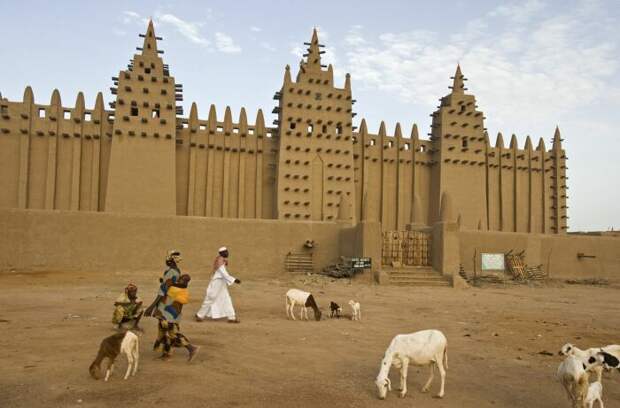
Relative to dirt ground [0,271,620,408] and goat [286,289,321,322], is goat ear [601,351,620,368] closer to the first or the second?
dirt ground [0,271,620,408]

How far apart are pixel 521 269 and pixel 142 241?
15.1 metres

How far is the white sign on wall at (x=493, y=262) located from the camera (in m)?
22.4

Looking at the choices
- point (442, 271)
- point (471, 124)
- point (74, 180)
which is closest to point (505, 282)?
point (442, 271)

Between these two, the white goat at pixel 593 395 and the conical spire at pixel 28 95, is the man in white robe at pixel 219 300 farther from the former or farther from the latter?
the conical spire at pixel 28 95

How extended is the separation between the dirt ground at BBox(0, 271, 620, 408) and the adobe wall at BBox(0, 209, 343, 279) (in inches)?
129

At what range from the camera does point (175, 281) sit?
7.30m

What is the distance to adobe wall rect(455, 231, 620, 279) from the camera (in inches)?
877

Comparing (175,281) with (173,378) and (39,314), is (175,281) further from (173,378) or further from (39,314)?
(39,314)

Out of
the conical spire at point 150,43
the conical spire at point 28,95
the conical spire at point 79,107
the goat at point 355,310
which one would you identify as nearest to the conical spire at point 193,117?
the conical spire at point 150,43

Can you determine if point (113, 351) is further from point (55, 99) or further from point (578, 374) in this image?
point (55, 99)

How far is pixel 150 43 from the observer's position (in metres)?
27.0

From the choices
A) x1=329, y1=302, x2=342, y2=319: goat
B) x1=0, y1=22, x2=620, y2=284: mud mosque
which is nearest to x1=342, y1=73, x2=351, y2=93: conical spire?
x1=0, y1=22, x2=620, y2=284: mud mosque

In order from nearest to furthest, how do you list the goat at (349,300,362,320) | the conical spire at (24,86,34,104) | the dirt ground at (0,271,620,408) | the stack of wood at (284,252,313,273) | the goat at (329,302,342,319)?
the dirt ground at (0,271,620,408), the goat at (349,300,362,320), the goat at (329,302,342,319), the stack of wood at (284,252,313,273), the conical spire at (24,86,34,104)

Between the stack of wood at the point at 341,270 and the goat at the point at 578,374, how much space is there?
14.5 metres
